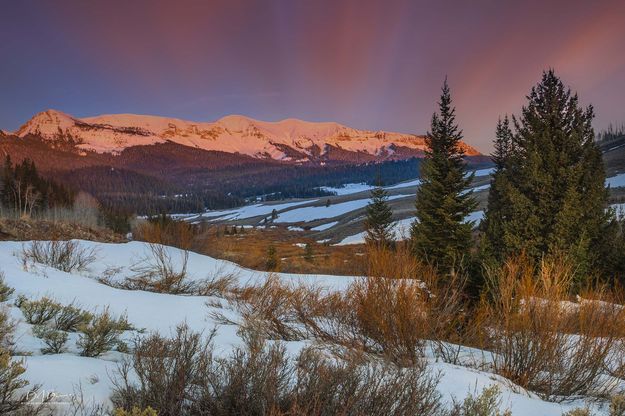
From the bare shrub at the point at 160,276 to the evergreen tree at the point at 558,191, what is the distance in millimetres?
12419

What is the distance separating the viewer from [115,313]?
5.53m

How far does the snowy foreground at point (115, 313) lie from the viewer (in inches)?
115

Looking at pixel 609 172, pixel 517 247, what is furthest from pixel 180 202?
pixel 517 247

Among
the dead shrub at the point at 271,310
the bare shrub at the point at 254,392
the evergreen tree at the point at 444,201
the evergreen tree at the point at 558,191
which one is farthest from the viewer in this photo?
the evergreen tree at the point at 444,201

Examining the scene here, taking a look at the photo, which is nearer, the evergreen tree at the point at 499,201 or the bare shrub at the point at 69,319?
the bare shrub at the point at 69,319

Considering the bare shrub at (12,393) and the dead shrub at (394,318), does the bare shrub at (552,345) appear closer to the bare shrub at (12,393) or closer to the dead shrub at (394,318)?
the dead shrub at (394,318)

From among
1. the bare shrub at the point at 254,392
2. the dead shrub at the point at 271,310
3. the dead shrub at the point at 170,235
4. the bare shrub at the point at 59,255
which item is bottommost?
the dead shrub at the point at 271,310

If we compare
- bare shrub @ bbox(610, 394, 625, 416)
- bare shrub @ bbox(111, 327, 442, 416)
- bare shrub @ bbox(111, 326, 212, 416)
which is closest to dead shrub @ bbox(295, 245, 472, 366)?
bare shrub @ bbox(111, 327, 442, 416)

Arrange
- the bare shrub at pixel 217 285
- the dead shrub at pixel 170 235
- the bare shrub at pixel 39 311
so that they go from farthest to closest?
the dead shrub at pixel 170 235, the bare shrub at pixel 217 285, the bare shrub at pixel 39 311

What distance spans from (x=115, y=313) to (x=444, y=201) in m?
14.2

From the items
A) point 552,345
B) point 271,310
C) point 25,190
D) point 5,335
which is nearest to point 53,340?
point 5,335

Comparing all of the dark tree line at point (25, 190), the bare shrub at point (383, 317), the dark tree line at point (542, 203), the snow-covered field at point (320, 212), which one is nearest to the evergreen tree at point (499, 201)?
the dark tree line at point (542, 203)

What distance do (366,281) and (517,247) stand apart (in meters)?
11.8

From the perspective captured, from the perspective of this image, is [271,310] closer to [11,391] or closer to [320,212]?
[11,391]
